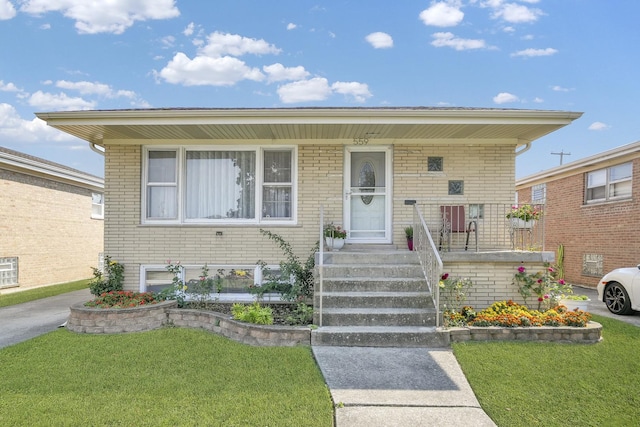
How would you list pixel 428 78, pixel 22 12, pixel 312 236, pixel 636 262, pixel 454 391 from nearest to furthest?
pixel 454 391, pixel 312 236, pixel 636 262, pixel 22 12, pixel 428 78

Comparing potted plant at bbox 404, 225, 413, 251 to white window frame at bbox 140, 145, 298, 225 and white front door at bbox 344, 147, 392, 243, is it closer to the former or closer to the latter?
white front door at bbox 344, 147, 392, 243

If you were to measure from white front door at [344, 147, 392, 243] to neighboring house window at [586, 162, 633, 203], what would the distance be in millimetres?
7947

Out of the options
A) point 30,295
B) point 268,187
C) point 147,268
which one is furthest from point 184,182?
point 30,295

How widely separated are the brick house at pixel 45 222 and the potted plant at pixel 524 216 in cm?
1250

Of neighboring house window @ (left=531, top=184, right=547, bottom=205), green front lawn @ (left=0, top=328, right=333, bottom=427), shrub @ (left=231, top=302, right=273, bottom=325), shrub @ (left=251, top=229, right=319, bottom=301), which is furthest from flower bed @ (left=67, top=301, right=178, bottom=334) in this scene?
neighboring house window @ (left=531, top=184, right=547, bottom=205)

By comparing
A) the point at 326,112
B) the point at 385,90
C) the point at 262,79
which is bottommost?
the point at 326,112

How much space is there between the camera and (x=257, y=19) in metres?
12.0

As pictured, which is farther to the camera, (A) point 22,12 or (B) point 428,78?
(B) point 428,78

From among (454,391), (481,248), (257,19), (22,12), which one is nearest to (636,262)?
(481,248)

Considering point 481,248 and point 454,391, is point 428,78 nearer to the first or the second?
point 481,248

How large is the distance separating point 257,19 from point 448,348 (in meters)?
10.8

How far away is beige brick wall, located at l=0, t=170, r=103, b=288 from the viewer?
11.4m

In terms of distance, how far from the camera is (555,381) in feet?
14.0

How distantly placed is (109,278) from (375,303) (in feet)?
16.7
